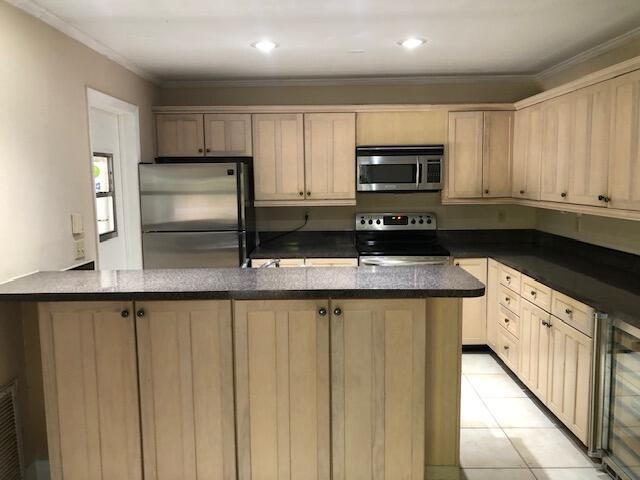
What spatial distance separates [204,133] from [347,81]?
133 centimetres

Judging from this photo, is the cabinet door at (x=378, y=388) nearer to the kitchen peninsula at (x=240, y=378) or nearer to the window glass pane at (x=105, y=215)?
the kitchen peninsula at (x=240, y=378)

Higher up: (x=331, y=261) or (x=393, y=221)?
(x=393, y=221)

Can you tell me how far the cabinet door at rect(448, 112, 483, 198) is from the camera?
14.2 feet

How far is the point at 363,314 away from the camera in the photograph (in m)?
2.15

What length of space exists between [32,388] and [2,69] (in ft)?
4.90

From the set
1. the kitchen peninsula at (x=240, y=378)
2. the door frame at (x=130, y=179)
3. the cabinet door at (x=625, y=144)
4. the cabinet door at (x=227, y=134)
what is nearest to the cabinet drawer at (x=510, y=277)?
the cabinet door at (x=625, y=144)

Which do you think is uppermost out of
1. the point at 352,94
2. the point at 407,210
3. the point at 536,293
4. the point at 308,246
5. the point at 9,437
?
the point at 352,94

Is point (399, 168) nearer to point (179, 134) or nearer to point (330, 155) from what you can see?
point (330, 155)

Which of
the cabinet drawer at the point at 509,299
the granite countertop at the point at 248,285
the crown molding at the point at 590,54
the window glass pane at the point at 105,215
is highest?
the crown molding at the point at 590,54

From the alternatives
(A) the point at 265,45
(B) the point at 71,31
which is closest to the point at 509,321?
(A) the point at 265,45

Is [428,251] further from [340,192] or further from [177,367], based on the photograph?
[177,367]

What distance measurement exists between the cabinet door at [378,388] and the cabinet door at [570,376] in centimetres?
104

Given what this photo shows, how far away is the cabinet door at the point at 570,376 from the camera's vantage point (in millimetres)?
2662

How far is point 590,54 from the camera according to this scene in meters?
3.59
